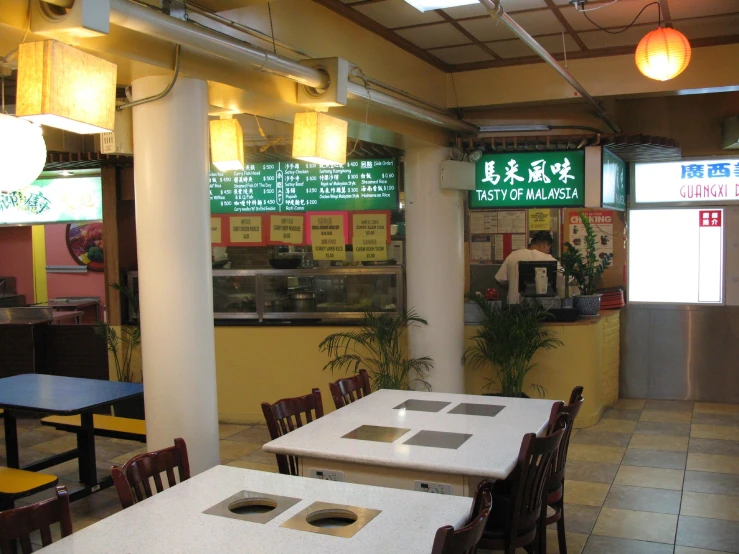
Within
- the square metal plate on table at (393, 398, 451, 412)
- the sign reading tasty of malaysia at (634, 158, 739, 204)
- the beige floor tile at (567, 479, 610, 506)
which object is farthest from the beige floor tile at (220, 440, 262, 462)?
the sign reading tasty of malaysia at (634, 158, 739, 204)

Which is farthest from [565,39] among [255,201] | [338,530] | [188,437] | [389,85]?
[338,530]

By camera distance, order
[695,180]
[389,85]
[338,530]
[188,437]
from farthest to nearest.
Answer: [695,180] < [389,85] < [188,437] < [338,530]

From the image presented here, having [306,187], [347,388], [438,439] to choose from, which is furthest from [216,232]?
[438,439]

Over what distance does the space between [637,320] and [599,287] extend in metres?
0.53

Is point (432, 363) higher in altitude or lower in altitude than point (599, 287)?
lower

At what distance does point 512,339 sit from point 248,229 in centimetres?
265

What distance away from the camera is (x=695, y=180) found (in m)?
7.68

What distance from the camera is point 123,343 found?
7.29 metres

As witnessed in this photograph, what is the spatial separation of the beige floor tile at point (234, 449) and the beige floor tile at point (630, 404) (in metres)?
3.72

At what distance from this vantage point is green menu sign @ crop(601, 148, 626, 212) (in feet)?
19.5

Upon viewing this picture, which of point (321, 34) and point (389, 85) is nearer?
point (321, 34)

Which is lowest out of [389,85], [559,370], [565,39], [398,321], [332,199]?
[559,370]

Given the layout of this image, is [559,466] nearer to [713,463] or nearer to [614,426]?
[713,463]

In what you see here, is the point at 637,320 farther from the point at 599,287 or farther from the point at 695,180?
the point at 695,180
